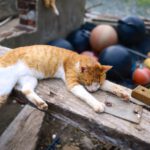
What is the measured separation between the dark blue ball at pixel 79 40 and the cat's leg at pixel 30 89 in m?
3.10

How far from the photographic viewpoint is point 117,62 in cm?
437

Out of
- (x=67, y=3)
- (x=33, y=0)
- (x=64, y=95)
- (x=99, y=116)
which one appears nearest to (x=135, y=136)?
(x=99, y=116)

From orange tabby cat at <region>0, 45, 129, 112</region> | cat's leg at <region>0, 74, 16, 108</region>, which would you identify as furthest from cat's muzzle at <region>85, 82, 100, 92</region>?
cat's leg at <region>0, 74, 16, 108</region>

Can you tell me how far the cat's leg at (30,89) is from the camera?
5.99 feet

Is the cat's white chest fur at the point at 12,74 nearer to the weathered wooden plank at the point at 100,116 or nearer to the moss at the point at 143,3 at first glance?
the weathered wooden plank at the point at 100,116

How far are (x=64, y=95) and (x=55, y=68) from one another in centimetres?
19

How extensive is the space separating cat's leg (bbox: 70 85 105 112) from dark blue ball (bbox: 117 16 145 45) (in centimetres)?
339

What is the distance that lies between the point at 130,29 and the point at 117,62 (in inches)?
40.4

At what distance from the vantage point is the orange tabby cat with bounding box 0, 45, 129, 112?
1.88m

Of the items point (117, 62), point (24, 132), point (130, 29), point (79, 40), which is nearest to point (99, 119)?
point (24, 132)

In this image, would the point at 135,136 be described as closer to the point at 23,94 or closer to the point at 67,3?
the point at 23,94

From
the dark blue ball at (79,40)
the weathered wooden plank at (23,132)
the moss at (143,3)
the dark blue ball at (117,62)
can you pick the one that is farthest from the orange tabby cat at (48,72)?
the moss at (143,3)

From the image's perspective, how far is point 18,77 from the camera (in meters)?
1.94

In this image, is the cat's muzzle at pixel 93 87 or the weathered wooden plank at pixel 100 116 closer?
the weathered wooden plank at pixel 100 116
